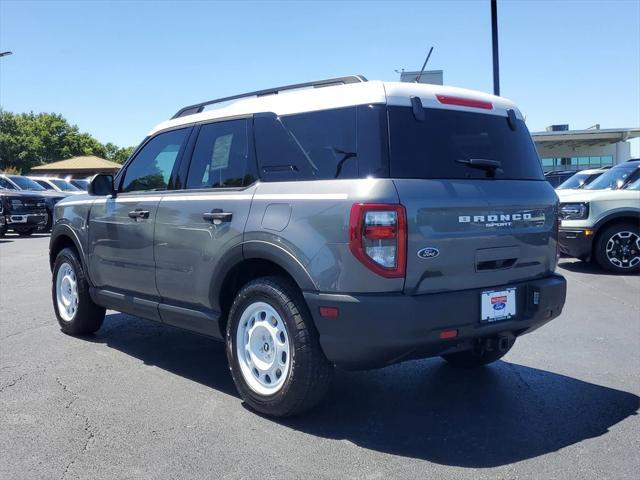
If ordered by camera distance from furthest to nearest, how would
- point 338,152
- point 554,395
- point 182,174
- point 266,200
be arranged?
point 182,174 → point 554,395 → point 266,200 → point 338,152

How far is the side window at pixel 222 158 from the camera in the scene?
4.42m

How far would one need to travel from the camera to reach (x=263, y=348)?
13.6 ft

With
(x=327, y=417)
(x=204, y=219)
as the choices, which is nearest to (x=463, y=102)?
(x=204, y=219)

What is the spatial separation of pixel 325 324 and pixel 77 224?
11.3 feet

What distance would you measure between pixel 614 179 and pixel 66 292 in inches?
351

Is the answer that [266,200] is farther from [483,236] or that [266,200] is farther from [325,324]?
[483,236]

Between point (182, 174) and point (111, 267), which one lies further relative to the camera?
point (111, 267)

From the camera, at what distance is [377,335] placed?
3.48m

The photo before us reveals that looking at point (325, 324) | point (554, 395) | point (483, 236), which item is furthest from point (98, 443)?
point (554, 395)

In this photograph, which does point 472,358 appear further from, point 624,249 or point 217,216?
point 624,249

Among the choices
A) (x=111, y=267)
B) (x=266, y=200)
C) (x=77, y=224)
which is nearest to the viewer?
(x=266, y=200)

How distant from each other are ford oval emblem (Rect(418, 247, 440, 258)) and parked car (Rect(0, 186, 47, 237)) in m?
17.3

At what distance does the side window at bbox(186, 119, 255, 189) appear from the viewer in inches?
174

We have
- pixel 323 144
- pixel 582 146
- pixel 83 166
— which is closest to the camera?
→ pixel 323 144
